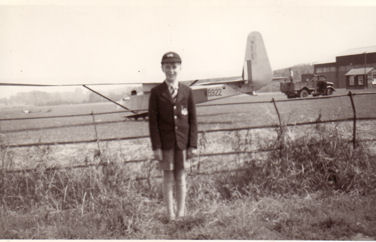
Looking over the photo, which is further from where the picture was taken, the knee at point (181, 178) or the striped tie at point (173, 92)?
the knee at point (181, 178)

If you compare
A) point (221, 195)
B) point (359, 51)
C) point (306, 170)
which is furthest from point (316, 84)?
point (221, 195)

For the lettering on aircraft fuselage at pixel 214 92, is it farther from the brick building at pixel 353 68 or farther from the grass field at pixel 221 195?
the grass field at pixel 221 195

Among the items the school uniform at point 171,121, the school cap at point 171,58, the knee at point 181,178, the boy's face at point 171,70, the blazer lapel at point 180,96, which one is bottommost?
the knee at point 181,178

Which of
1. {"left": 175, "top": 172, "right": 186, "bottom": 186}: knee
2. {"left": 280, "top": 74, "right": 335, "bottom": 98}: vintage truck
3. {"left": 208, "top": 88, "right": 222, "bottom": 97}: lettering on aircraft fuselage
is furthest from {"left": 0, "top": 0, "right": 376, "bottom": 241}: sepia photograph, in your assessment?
{"left": 208, "top": 88, "right": 222, "bottom": 97}: lettering on aircraft fuselage

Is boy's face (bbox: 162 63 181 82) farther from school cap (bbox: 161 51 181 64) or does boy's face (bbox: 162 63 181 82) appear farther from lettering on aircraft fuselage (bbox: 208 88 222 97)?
lettering on aircraft fuselage (bbox: 208 88 222 97)

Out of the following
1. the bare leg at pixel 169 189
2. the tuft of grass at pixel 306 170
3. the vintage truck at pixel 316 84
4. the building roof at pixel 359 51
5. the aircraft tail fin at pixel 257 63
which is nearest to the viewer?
the bare leg at pixel 169 189

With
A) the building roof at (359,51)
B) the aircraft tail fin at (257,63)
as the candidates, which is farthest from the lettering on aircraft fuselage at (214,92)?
the building roof at (359,51)
